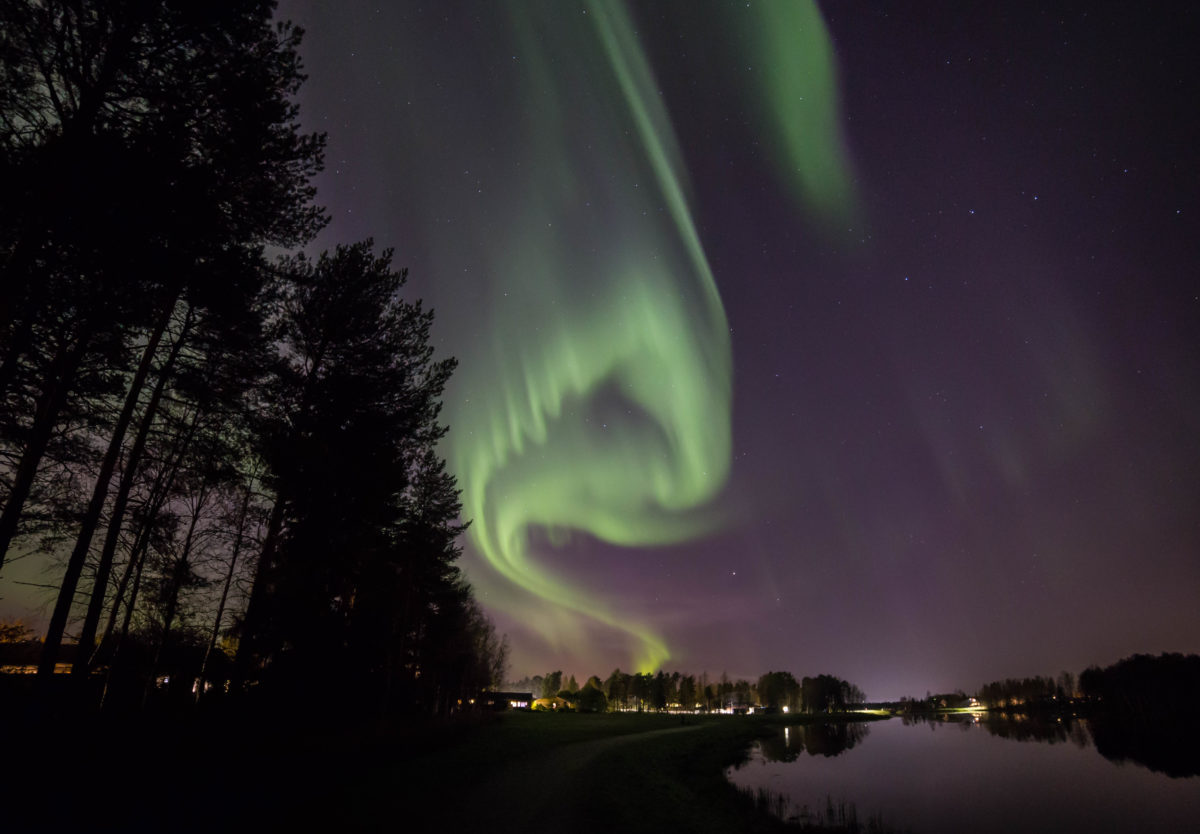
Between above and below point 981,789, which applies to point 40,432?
above

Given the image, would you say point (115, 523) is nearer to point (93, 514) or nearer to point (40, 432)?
point (93, 514)

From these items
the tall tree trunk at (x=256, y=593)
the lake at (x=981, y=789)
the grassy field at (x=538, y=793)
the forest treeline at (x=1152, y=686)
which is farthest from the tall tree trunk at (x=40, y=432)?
→ the forest treeline at (x=1152, y=686)

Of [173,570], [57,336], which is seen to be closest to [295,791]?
[57,336]

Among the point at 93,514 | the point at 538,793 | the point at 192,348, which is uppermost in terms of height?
the point at 192,348

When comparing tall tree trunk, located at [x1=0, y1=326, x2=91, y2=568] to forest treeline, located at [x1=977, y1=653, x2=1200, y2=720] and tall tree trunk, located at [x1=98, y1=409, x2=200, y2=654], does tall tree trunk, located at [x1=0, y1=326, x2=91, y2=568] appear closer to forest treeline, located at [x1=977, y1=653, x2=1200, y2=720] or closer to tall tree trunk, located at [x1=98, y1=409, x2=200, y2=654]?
tall tree trunk, located at [x1=98, y1=409, x2=200, y2=654]

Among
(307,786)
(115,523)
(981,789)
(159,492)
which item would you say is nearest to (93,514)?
(115,523)

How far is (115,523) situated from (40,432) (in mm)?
4942

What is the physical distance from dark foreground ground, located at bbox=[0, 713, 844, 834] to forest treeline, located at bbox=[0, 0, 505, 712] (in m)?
2.14

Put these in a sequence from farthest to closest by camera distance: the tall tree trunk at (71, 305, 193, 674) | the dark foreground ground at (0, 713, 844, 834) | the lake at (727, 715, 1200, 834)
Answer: the lake at (727, 715, 1200, 834), the tall tree trunk at (71, 305, 193, 674), the dark foreground ground at (0, 713, 844, 834)

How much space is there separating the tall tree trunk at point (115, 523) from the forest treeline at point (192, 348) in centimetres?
7

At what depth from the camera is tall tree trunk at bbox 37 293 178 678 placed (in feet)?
40.1

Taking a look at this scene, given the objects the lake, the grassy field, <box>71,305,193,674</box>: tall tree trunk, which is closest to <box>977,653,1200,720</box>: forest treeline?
the lake

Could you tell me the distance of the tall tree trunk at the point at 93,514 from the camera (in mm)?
12227

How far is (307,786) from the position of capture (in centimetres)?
1373
